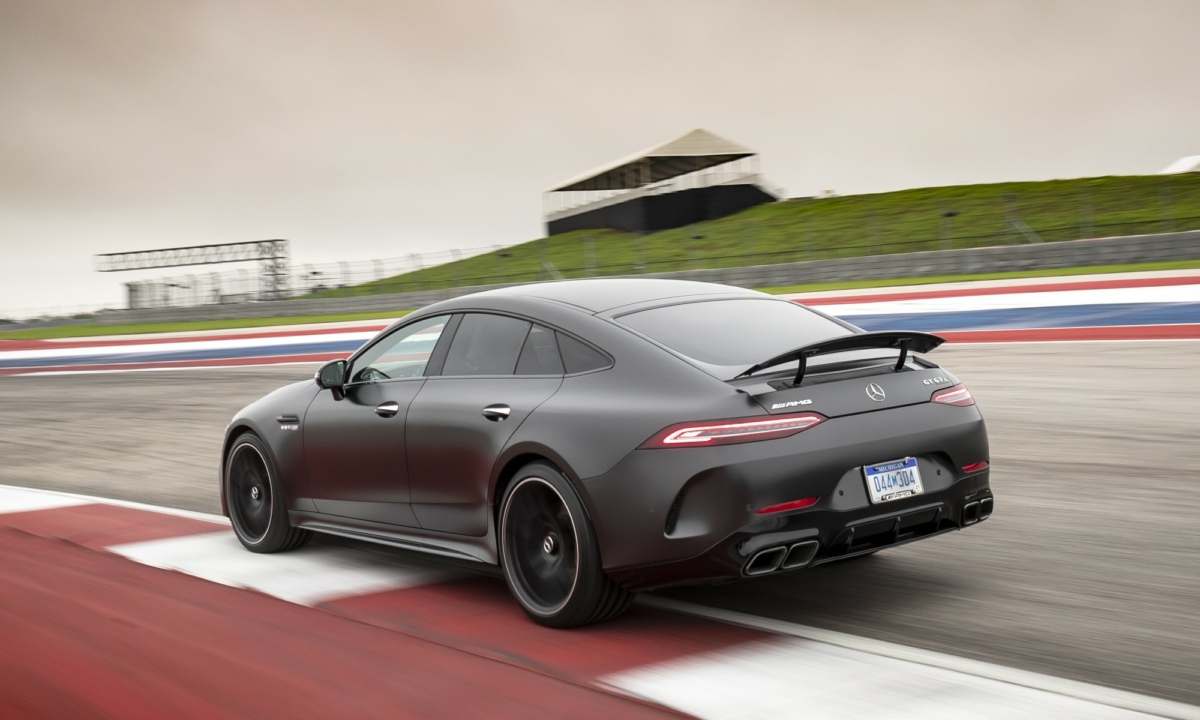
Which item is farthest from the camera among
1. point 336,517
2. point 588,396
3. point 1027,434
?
point 1027,434

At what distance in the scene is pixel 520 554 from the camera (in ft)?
16.1

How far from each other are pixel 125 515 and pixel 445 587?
337cm

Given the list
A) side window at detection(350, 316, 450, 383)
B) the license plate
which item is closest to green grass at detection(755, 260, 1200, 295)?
side window at detection(350, 316, 450, 383)

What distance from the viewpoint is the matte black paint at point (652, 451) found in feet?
14.0

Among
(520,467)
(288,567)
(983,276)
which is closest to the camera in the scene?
(520,467)

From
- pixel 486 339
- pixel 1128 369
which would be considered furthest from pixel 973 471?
pixel 1128 369

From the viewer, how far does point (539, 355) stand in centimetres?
510

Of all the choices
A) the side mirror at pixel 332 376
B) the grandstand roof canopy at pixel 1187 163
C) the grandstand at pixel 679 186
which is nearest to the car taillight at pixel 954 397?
the side mirror at pixel 332 376

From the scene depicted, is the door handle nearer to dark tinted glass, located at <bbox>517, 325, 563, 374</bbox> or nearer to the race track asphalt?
dark tinted glass, located at <bbox>517, 325, 563, 374</bbox>

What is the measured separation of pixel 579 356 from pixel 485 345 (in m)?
0.65

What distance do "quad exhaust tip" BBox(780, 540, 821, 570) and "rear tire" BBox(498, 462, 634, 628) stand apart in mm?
705

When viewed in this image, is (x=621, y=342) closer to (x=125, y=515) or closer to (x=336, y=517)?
(x=336, y=517)

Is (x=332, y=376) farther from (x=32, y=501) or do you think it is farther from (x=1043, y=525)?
(x=32, y=501)

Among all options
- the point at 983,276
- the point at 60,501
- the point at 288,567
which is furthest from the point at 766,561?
the point at 983,276
